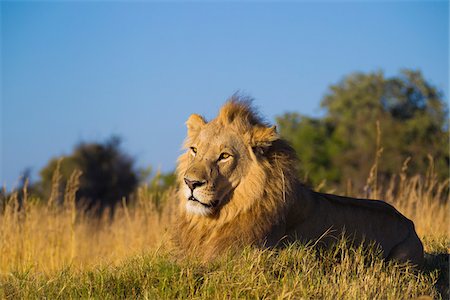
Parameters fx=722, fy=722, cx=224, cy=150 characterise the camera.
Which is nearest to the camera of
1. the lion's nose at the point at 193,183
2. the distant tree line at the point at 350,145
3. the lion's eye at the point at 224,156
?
the lion's nose at the point at 193,183

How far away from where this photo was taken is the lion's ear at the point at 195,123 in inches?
249

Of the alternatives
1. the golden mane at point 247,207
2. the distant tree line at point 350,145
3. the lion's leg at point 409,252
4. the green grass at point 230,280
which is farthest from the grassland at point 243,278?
the distant tree line at point 350,145

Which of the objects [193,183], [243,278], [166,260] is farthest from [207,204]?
[243,278]

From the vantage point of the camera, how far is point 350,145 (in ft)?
103

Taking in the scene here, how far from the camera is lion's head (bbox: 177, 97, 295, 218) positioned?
222 inches

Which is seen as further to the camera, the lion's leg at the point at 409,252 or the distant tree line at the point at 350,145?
the distant tree line at the point at 350,145

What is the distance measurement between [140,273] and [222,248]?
2.45ft

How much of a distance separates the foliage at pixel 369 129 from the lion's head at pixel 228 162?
1879cm

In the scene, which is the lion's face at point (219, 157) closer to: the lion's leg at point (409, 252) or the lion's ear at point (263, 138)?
the lion's ear at point (263, 138)

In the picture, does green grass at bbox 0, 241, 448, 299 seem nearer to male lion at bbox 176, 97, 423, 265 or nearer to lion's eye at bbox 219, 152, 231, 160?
male lion at bbox 176, 97, 423, 265

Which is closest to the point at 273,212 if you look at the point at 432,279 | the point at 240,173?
the point at 240,173

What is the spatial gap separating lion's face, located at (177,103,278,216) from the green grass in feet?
1.89

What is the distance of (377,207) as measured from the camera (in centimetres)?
657

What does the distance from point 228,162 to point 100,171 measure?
25658mm
